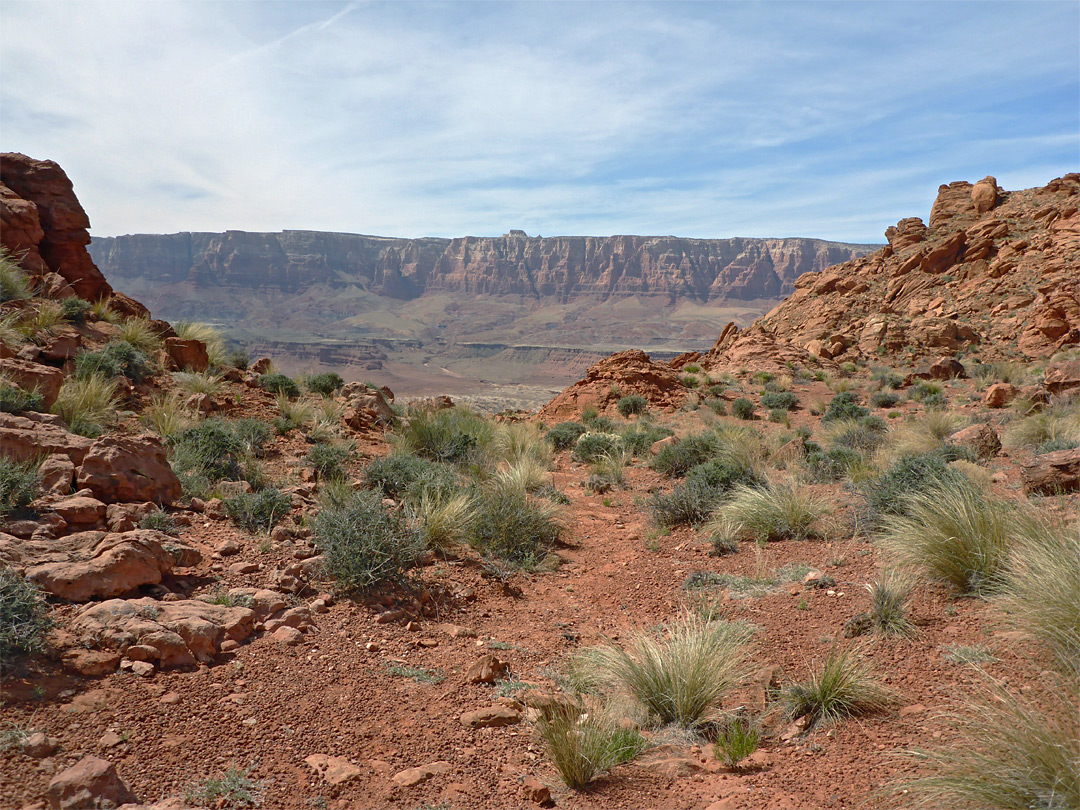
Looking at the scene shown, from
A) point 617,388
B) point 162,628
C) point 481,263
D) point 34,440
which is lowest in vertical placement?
point 162,628

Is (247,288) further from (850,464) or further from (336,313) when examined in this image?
(850,464)

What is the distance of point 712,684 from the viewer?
3.49 meters

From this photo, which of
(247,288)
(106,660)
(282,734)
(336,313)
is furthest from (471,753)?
(247,288)

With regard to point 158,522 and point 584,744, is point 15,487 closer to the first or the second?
point 158,522

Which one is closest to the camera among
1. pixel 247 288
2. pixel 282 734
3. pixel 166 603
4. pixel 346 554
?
pixel 282 734

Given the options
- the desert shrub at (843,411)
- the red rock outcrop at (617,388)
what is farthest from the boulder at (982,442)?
the red rock outcrop at (617,388)

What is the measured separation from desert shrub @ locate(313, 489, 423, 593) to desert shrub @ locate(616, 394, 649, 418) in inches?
524

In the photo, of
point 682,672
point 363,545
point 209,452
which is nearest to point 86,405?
Answer: point 209,452

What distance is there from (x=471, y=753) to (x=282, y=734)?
38.6 inches

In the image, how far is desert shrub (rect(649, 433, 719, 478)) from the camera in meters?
10.0

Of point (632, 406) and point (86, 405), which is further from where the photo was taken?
point (632, 406)

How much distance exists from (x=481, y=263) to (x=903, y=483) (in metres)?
184

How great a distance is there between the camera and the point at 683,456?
10031 millimetres

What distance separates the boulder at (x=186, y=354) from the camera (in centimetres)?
1094
